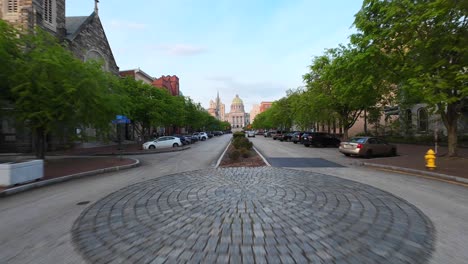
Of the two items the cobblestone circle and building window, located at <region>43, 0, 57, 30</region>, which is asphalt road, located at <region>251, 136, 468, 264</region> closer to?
the cobblestone circle

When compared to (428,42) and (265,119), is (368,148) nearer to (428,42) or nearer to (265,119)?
(428,42)

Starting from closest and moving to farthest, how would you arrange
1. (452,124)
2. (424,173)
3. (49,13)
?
1. (424,173)
2. (452,124)
3. (49,13)

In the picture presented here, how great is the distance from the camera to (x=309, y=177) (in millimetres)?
9195

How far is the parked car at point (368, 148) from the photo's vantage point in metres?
16.1

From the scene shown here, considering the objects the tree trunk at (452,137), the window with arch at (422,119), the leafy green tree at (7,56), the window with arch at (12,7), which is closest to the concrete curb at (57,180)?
Result: the leafy green tree at (7,56)

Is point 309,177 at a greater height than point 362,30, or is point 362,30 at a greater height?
point 362,30

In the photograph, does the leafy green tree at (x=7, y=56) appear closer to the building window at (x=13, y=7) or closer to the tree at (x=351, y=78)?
the building window at (x=13, y=7)

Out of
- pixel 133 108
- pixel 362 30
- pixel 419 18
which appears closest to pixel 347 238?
pixel 419 18

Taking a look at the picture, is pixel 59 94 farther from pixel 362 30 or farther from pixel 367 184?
pixel 362 30

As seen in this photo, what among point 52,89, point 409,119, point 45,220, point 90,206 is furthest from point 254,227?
point 409,119

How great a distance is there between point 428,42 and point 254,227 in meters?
12.5

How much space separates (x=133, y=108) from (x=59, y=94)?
14.0m

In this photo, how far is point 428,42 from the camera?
11.4m

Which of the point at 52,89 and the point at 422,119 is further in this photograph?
the point at 422,119
